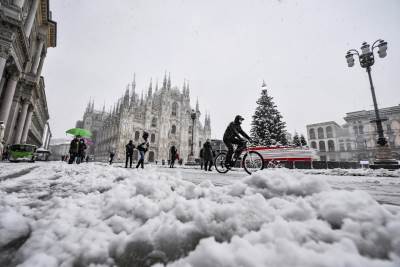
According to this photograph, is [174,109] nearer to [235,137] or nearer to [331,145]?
[331,145]

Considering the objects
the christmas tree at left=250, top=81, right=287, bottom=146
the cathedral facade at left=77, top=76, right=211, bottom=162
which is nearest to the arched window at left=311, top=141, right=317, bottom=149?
the cathedral facade at left=77, top=76, right=211, bottom=162

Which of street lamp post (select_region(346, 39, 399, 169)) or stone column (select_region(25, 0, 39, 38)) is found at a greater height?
stone column (select_region(25, 0, 39, 38))

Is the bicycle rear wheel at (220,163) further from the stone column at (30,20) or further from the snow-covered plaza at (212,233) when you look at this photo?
the stone column at (30,20)

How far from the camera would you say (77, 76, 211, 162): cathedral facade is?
40.8 m

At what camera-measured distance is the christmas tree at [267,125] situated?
25.5 m

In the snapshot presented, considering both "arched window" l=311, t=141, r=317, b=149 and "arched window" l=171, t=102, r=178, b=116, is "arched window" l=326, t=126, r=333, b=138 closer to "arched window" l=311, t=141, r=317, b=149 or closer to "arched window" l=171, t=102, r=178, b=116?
"arched window" l=311, t=141, r=317, b=149

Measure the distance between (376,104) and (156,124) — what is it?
40.2 m

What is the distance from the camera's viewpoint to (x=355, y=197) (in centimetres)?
122

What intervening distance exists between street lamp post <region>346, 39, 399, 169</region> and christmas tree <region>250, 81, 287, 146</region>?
1427 centimetres

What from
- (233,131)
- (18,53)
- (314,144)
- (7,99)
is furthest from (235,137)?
(314,144)

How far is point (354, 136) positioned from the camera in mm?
45312

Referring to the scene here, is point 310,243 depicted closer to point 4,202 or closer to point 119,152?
point 4,202

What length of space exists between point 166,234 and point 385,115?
58960mm

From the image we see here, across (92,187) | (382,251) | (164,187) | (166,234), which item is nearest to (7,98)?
(92,187)
